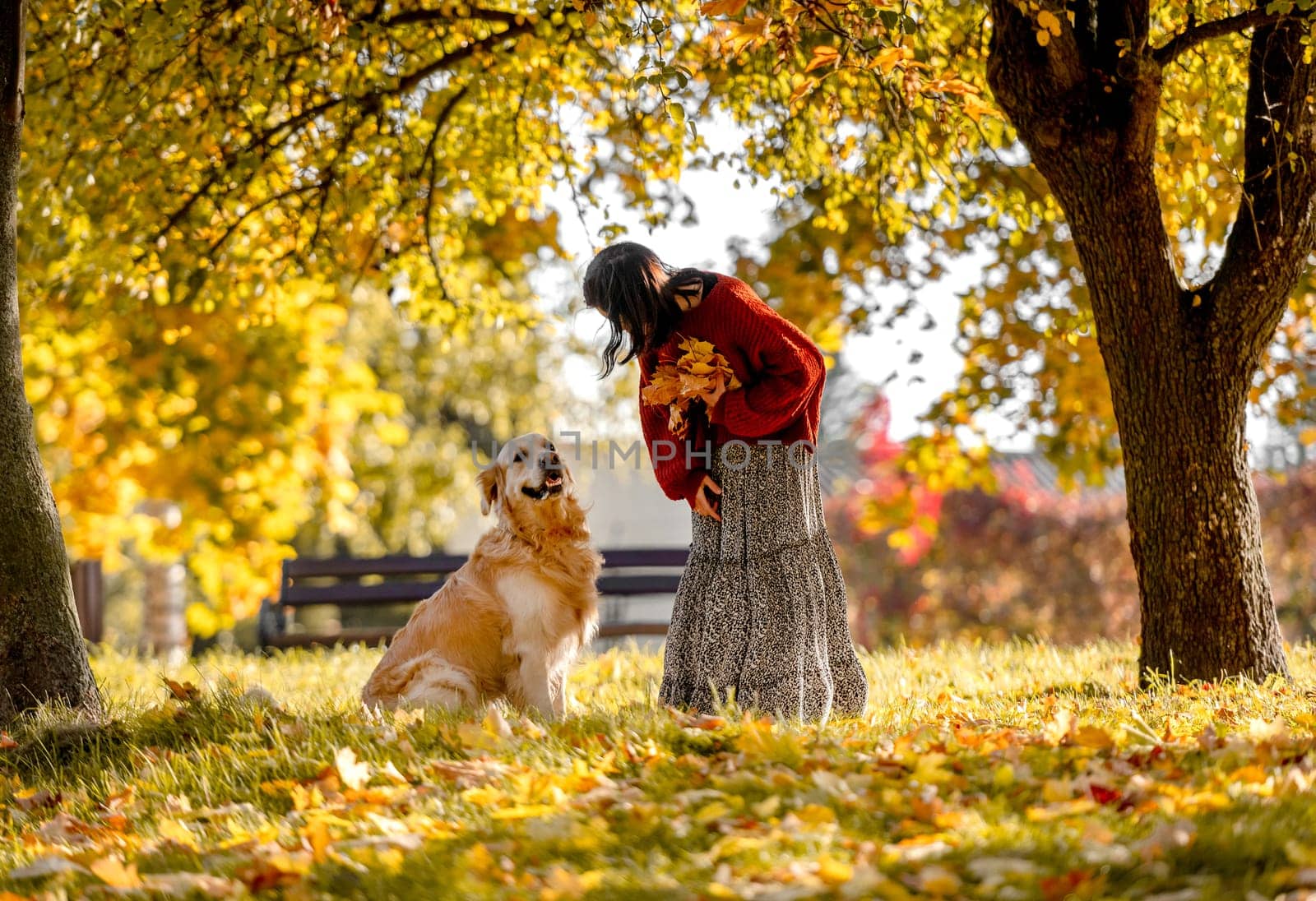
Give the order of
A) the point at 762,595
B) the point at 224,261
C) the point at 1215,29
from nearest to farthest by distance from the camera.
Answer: the point at 762,595 < the point at 1215,29 < the point at 224,261

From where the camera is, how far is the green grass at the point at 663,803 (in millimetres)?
2662

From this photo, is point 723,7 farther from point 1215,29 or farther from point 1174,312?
point 1174,312

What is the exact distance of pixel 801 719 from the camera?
14.3 ft

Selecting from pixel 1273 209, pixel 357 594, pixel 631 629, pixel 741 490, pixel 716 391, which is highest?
pixel 1273 209

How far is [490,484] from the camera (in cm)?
494

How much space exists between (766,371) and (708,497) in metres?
0.59

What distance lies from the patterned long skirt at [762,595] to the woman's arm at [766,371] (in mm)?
203

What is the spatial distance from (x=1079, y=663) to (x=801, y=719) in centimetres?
289

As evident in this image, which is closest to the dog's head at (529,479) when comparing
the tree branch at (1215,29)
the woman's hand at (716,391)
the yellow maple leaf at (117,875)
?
the woman's hand at (716,391)

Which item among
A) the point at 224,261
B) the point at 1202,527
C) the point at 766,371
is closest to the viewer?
the point at 766,371

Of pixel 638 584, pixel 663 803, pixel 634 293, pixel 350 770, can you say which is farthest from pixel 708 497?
pixel 638 584

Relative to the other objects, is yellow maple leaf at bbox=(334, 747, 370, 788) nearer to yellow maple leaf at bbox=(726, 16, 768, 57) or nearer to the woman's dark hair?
the woman's dark hair

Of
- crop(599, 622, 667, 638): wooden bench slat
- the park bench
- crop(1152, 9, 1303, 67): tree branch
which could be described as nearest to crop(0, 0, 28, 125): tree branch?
the park bench

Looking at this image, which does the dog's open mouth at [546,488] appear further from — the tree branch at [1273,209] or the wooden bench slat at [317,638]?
the wooden bench slat at [317,638]
